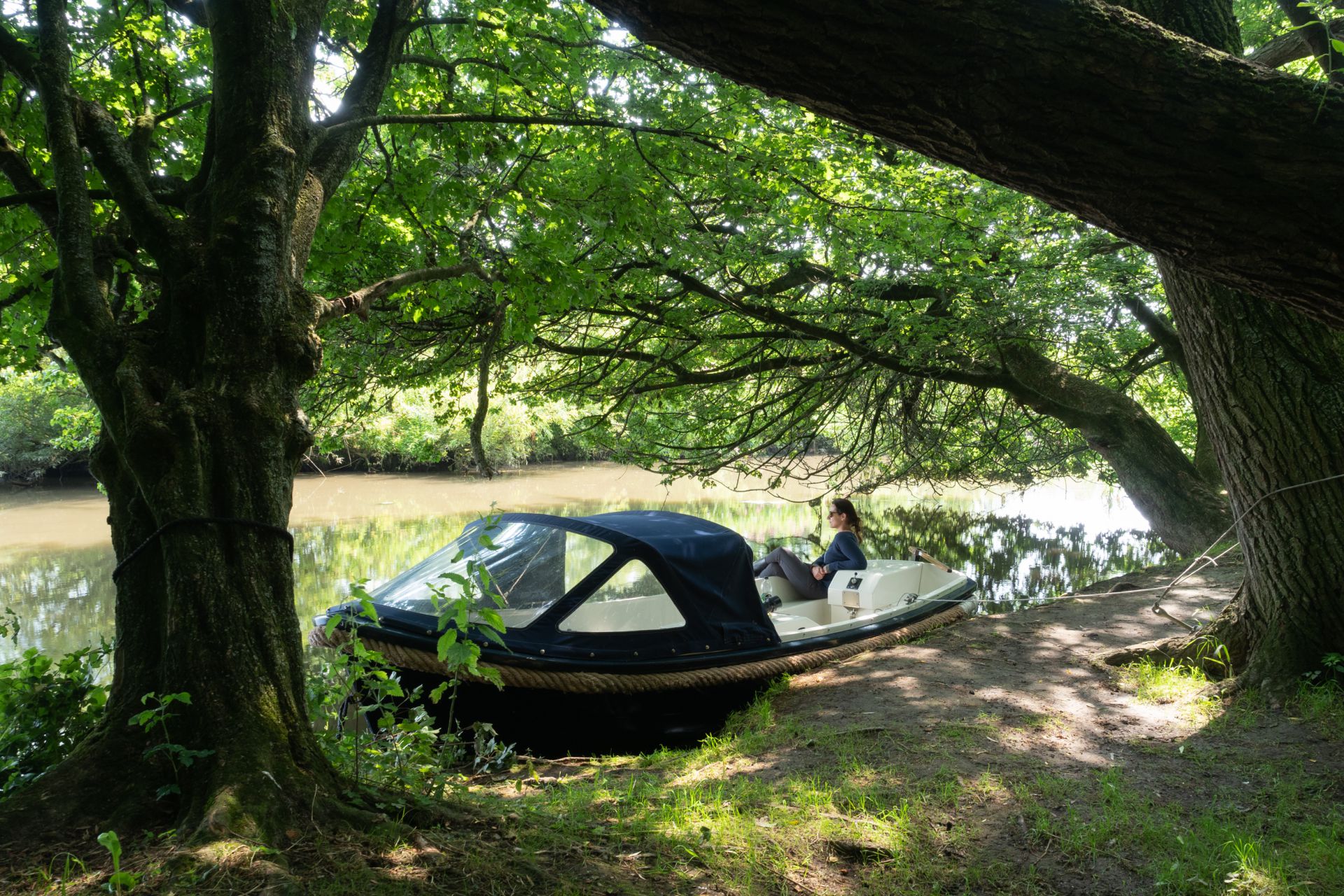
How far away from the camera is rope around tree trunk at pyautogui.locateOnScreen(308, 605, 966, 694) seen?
5547 mm

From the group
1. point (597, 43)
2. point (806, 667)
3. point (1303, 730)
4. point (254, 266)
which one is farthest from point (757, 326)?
point (254, 266)

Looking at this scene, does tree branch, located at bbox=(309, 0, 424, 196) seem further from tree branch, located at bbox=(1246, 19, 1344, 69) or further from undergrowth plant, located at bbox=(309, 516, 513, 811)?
tree branch, located at bbox=(1246, 19, 1344, 69)

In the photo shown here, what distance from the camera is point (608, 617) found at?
6.57m

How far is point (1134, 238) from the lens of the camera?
234 centimetres

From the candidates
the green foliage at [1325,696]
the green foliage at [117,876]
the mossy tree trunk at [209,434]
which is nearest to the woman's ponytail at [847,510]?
the green foliage at [1325,696]

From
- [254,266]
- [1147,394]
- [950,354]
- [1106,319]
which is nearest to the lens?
[254,266]

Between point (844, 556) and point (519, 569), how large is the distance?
4300mm

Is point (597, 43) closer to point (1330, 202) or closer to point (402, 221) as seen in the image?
point (402, 221)

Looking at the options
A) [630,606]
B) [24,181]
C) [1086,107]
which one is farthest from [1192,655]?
[24,181]

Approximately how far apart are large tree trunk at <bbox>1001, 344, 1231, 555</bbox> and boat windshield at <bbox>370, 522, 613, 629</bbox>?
691 cm

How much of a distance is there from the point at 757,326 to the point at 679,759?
6.76 m

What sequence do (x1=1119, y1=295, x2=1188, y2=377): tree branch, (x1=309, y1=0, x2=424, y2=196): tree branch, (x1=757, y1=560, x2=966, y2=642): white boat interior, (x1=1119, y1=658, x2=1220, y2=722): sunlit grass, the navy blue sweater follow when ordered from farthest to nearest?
1. (x1=1119, y1=295, x2=1188, y2=377): tree branch
2. the navy blue sweater
3. (x1=757, y1=560, x2=966, y2=642): white boat interior
4. (x1=1119, y1=658, x2=1220, y2=722): sunlit grass
5. (x1=309, y1=0, x2=424, y2=196): tree branch

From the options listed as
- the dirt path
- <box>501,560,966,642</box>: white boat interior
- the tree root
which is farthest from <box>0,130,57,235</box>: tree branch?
the tree root

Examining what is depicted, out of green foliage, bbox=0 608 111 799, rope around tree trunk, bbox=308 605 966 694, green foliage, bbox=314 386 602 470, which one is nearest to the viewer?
green foliage, bbox=0 608 111 799
